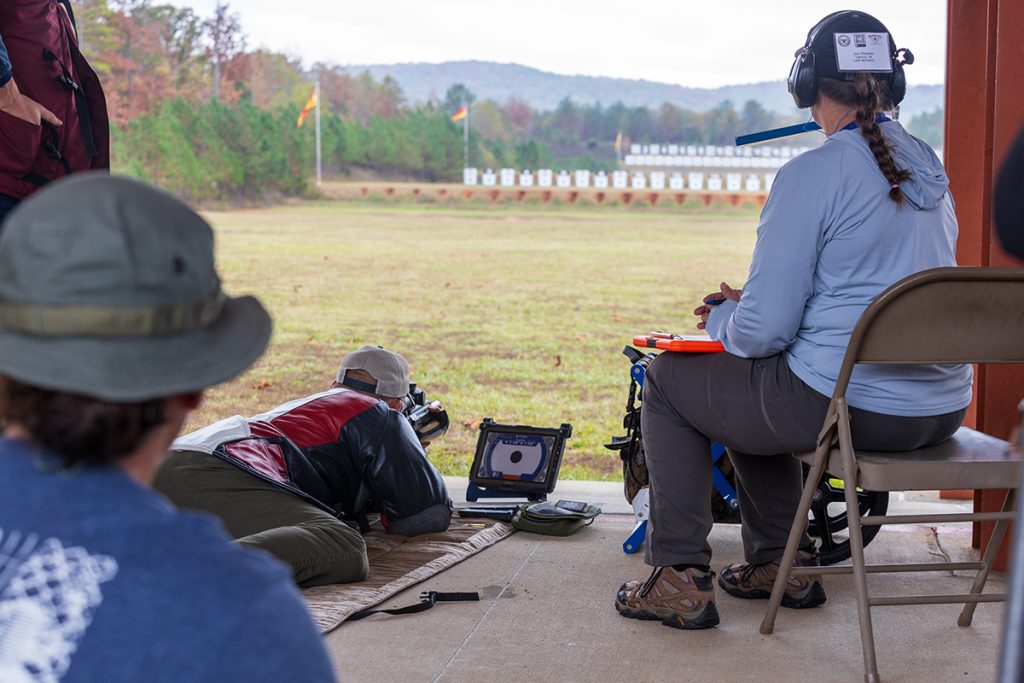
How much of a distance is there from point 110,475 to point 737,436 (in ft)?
6.43

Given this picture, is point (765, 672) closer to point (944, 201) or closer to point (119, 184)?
point (944, 201)

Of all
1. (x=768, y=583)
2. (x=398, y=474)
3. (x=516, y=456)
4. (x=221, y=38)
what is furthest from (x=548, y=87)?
(x=768, y=583)

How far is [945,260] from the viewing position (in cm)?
266

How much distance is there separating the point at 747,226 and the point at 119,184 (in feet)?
Result: 62.8

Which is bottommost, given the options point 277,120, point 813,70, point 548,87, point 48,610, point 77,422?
point 48,610

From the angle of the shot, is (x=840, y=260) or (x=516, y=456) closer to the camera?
(x=840, y=260)

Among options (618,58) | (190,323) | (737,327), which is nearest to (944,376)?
(737,327)

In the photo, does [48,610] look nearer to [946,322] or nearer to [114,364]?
[114,364]

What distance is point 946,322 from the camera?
7.88 ft

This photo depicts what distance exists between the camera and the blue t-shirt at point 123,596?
34.5 inches

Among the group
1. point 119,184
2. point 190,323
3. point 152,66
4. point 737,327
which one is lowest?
point 737,327

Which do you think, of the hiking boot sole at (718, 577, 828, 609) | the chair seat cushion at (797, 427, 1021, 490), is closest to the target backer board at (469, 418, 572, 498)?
the hiking boot sole at (718, 577, 828, 609)

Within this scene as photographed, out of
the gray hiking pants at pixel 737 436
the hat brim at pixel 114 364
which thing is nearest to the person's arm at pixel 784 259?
the gray hiking pants at pixel 737 436

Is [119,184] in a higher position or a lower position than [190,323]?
higher
